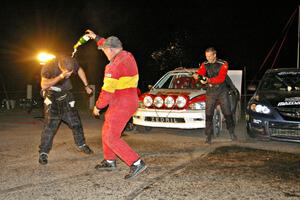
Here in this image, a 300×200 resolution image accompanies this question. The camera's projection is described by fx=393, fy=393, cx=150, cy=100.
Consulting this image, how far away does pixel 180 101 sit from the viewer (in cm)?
793

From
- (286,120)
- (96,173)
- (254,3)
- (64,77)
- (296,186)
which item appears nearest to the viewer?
(296,186)

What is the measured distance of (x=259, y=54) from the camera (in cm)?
2995

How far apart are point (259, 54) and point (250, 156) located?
25.1 meters

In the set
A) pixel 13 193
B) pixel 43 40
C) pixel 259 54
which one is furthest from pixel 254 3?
pixel 13 193

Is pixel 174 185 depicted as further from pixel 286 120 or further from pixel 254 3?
pixel 254 3

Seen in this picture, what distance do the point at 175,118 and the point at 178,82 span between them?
4.56ft

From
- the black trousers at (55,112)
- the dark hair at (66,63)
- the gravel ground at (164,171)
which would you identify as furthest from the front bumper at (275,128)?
Answer: the dark hair at (66,63)

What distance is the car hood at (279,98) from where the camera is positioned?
693 cm

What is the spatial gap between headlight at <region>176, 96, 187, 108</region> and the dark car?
1270 millimetres

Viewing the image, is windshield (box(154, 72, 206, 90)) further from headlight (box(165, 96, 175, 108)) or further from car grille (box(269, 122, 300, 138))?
car grille (box(269, 122, 300, 138))

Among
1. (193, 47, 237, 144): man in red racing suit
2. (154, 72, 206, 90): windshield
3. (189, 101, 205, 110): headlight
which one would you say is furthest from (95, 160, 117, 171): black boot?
(154, 72, 206, 90): windshield

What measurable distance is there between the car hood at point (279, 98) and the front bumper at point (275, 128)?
33 centimetres

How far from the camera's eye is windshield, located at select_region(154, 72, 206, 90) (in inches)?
350

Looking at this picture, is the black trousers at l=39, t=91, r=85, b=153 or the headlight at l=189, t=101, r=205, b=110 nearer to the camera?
the black trousers at l=39, t=91, r=85, b=153
